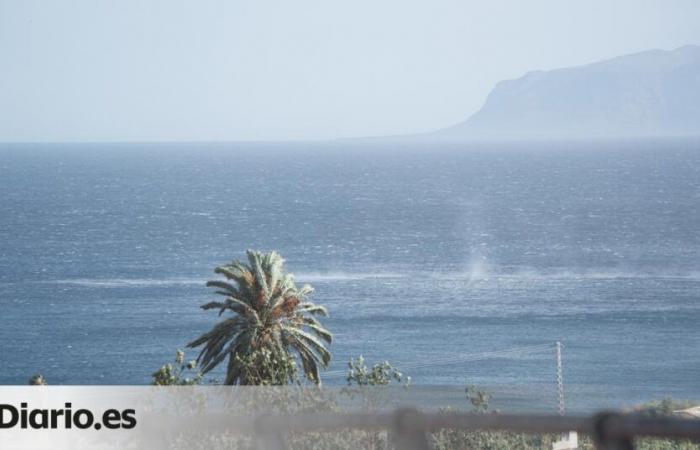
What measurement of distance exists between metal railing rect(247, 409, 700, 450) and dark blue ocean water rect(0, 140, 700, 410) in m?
58.9

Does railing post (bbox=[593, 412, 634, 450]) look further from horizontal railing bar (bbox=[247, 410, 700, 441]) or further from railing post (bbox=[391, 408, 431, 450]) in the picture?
railing post (bbox=[391, 408, 431, 450])

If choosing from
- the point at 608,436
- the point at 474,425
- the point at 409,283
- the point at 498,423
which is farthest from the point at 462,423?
the point at 409,283

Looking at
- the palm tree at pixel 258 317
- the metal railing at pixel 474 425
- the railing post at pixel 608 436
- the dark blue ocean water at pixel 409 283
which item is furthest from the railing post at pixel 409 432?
the dark blue ocean water at pixel 409 283

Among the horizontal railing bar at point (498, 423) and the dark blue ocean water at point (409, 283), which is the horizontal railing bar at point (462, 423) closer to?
the horizontal railing bar at point (498, 423)

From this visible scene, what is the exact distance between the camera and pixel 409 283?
11100 centimetres

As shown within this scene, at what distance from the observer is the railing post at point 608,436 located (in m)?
3.17

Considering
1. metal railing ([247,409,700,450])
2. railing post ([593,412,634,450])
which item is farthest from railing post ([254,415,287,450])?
railing post ([593,412,634,450])

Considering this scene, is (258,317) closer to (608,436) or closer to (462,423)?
(462,423)

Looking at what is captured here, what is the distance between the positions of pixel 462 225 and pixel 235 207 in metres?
38.6

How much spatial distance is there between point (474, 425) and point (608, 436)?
480 millimetres

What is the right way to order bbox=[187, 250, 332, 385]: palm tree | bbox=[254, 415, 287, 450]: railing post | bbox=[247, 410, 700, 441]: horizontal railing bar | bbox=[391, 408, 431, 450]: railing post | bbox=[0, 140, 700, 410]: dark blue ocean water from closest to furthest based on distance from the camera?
bbox=[247, 410, 700, 441]: horizontal railing bar < bbox=[391, 408, 431, 450]: railing post < bbox=[254, 415, 287, 450]: railing post < bbox=[187, 250, 332, 385]: palm tree < bbox=[0, 140, 700, 410]: dark blue ocean water

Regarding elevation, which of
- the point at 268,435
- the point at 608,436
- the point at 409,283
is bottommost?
the point at 409,283

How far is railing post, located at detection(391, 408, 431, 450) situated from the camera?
11.4 ft

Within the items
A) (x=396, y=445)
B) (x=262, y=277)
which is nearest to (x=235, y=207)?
(x=262, y=277)
